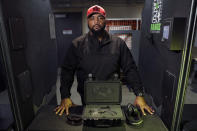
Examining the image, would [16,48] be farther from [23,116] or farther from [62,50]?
[62,50]

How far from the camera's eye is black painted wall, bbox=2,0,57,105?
78cm

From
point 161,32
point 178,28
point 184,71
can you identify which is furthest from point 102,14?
point 184,71

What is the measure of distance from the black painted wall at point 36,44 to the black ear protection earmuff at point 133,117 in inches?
24.1

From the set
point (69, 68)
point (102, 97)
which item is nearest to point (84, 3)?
point (69, 68)

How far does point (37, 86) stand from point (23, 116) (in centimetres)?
24

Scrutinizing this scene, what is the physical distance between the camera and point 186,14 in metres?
0.69

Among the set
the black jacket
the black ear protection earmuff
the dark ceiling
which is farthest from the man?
the dark ceiling

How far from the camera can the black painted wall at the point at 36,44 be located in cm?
78

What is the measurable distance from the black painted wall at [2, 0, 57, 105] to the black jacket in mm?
168

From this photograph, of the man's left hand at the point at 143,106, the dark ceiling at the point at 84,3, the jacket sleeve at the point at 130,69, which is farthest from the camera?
the dark ceiling at the point at 84,3

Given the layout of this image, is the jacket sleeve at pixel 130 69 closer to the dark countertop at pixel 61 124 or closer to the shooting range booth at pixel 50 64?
the shooting range booth at pixel 50 64

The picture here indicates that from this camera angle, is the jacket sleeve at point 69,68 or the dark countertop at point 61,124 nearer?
the dark countertop at point 61,124

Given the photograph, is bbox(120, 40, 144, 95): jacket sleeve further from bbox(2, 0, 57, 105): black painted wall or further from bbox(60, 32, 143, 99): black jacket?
bbox(2, 0, 57, 105): black painted wall

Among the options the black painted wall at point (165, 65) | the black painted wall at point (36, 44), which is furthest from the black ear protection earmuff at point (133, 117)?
the black painted wall at point (36, 44)
